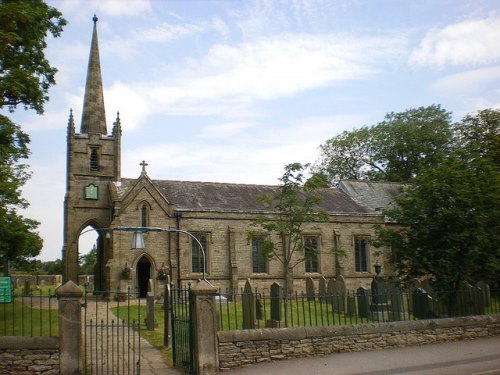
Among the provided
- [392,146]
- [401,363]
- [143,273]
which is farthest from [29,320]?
[392,146]

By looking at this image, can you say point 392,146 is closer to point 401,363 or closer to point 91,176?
point 91,176

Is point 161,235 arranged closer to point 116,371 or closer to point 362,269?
point 362,269

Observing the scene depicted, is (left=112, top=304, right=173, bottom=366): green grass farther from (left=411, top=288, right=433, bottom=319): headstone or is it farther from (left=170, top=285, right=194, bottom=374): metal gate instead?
(left=411, top=288, right=433, bottom=319): headstone

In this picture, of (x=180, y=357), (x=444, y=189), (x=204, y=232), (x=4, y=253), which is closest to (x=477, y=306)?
(x=444, y=189)

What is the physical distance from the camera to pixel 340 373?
441 inches

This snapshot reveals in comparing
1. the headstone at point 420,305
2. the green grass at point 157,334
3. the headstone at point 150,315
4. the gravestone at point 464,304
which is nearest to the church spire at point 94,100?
the green grass at point 157,334

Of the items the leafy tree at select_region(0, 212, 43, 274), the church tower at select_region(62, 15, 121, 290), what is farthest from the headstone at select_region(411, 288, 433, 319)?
the church tower at select_region(62, 15, 121, 290)

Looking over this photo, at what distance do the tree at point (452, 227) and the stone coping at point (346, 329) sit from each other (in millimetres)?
2940

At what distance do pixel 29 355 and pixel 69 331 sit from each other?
3.02 feet

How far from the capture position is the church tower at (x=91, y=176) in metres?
35.2

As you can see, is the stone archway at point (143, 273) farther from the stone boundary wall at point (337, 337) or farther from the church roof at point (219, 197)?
the stone boundary wall at point (337, 337)

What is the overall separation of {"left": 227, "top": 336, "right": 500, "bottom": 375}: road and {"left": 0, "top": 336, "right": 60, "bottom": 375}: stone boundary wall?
3.76 meters

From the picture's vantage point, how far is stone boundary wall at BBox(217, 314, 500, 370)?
39.0 ft

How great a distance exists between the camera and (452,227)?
18.6 metres
